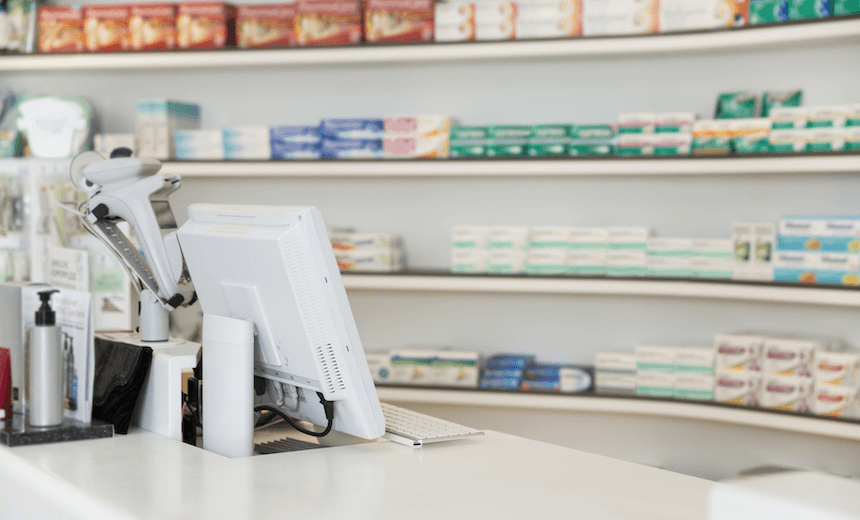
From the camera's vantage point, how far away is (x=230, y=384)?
176cm

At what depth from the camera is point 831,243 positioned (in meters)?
3.06

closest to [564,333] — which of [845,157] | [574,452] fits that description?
[845,157]

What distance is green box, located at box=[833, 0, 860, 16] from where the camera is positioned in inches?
119

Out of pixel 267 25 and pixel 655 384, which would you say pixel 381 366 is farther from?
pixel 267 25

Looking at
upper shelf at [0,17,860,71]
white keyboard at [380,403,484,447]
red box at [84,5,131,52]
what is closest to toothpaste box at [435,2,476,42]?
upper shelf at [0,17,860,71]

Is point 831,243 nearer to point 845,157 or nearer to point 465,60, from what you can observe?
point 845,157

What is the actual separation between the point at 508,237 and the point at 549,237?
0.16 metres

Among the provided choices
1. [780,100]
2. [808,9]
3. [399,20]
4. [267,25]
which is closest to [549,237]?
[780,100]

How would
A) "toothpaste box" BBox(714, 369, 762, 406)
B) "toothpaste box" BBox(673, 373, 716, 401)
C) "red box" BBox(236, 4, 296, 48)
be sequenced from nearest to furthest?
"toothpaste box" BBox(714, 369, 762, 406) < "toothpaste box" BBox(673, 373, 716, 401) < "red box" BBox(236, 4, 296, 48)

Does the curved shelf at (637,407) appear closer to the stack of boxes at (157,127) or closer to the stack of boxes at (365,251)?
the stack of boxes at (365,251)

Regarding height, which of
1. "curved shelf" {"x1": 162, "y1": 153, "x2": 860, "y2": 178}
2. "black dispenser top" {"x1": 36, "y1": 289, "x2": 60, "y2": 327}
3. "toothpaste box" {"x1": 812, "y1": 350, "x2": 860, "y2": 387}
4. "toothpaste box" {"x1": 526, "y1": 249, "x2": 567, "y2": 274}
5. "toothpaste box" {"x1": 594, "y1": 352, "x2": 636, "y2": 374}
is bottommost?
"toothpaste box" {"x1": 594, "y1": 352, "x2": 636, "y2": 374}

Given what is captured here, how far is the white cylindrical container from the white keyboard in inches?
12.3

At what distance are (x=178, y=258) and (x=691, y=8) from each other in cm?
223

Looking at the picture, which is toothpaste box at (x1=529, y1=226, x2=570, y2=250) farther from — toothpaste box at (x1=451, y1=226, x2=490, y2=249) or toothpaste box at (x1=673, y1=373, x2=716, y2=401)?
toothpaste box at (x1=673, y1=373, x2=716, y2=401)
